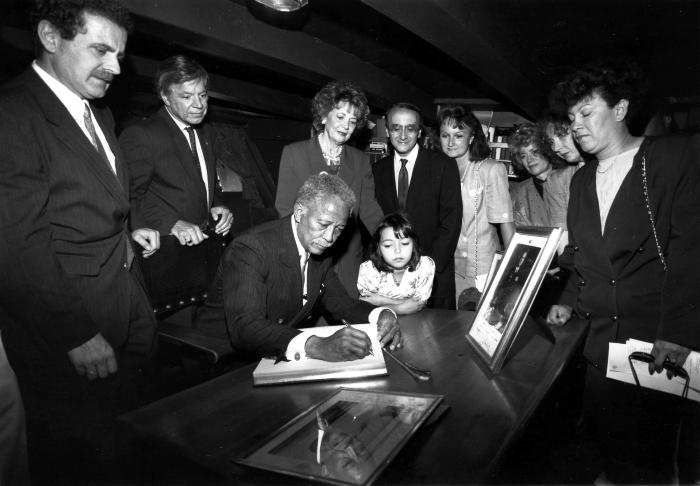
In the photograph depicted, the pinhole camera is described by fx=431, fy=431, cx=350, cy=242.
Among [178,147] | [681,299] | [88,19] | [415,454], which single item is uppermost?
[88,19]

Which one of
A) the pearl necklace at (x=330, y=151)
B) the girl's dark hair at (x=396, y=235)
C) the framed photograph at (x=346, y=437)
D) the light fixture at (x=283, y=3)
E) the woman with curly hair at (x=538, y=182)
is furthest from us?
the woman with curly hair at (x=538, y=182)

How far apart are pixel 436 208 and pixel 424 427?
2140 mm

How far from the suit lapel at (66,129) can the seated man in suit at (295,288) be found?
571 mm

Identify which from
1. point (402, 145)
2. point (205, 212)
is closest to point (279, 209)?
point (205, 212)

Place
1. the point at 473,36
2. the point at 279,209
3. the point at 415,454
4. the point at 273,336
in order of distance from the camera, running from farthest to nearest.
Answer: the point at 473,36 < the point at 279,209 < the point at 273,336 < the point at 415,454

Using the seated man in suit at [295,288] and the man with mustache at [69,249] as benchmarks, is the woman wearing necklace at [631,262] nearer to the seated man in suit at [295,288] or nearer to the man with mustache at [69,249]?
the seated man in suit at [295,288]

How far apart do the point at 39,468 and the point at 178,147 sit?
1.63 metres

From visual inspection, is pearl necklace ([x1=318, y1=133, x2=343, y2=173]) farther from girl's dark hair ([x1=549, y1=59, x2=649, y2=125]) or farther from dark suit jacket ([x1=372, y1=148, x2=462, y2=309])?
girl's dark hair ([x1=549, y1=59, x2=649, y2=125])

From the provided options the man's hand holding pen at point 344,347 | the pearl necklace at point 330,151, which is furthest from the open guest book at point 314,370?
the pearl necklace at point 330,151

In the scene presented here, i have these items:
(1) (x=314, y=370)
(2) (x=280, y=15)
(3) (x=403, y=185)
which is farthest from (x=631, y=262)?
(2) (x=280, y=15)

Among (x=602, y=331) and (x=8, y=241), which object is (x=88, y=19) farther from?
(x=602, y=331)

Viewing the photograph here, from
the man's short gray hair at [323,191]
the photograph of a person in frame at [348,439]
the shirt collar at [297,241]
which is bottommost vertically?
the photograph of a person in frame at [348,439]

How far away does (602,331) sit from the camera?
5.93 ft

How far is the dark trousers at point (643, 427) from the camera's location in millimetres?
1667
